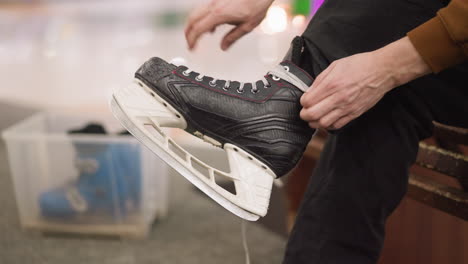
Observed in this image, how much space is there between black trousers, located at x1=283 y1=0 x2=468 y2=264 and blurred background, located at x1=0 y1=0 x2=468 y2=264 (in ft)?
0.91

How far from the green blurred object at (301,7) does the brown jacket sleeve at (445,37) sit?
4.10ft

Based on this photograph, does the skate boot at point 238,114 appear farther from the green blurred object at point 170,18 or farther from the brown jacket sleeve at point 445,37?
the green blurred object at point 170,18

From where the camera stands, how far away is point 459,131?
71 cm

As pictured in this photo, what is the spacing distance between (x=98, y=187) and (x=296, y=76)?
0.66 m

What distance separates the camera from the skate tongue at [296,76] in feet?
1.96

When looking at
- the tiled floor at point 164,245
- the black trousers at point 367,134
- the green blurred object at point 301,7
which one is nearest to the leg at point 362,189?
the black trousers at point 367,134

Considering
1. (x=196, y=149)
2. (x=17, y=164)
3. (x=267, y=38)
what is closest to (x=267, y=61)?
(x=267, y=38)

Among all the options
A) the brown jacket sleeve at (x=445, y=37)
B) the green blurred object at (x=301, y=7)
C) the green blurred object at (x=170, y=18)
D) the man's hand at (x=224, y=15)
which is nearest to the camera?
the brown jacket sleeve at (x=445, y=37)

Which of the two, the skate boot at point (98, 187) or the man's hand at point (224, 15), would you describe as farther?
the skate boot at point (98, 187)

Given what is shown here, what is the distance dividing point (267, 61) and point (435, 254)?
108 cm

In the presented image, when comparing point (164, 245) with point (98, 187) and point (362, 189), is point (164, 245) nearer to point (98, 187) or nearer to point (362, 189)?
point (98, 187)

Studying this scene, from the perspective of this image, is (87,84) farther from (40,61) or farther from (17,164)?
(17,164)

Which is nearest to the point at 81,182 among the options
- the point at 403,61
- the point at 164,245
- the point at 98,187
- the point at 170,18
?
the point at 98,187

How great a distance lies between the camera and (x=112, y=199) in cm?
112
